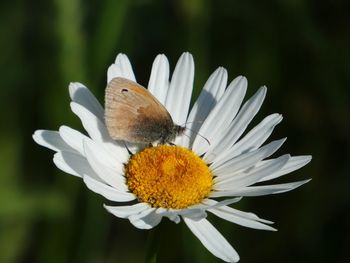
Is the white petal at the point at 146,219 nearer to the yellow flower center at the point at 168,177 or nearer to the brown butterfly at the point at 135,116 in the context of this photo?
the yellow flower center at the point at 168,177

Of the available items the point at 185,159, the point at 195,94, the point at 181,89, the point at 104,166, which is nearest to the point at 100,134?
the point at 104,166

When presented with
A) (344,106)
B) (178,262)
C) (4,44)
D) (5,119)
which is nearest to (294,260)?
(178,262)

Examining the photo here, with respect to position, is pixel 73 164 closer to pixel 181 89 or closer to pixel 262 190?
pixel 262 190

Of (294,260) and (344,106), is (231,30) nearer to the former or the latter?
(344,106)

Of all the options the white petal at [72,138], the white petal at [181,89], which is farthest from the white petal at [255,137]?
the white petal at [72,138]

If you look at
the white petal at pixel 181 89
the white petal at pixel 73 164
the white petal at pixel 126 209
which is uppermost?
the white petal at pixel 181 89

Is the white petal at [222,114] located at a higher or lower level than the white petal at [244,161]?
higher
